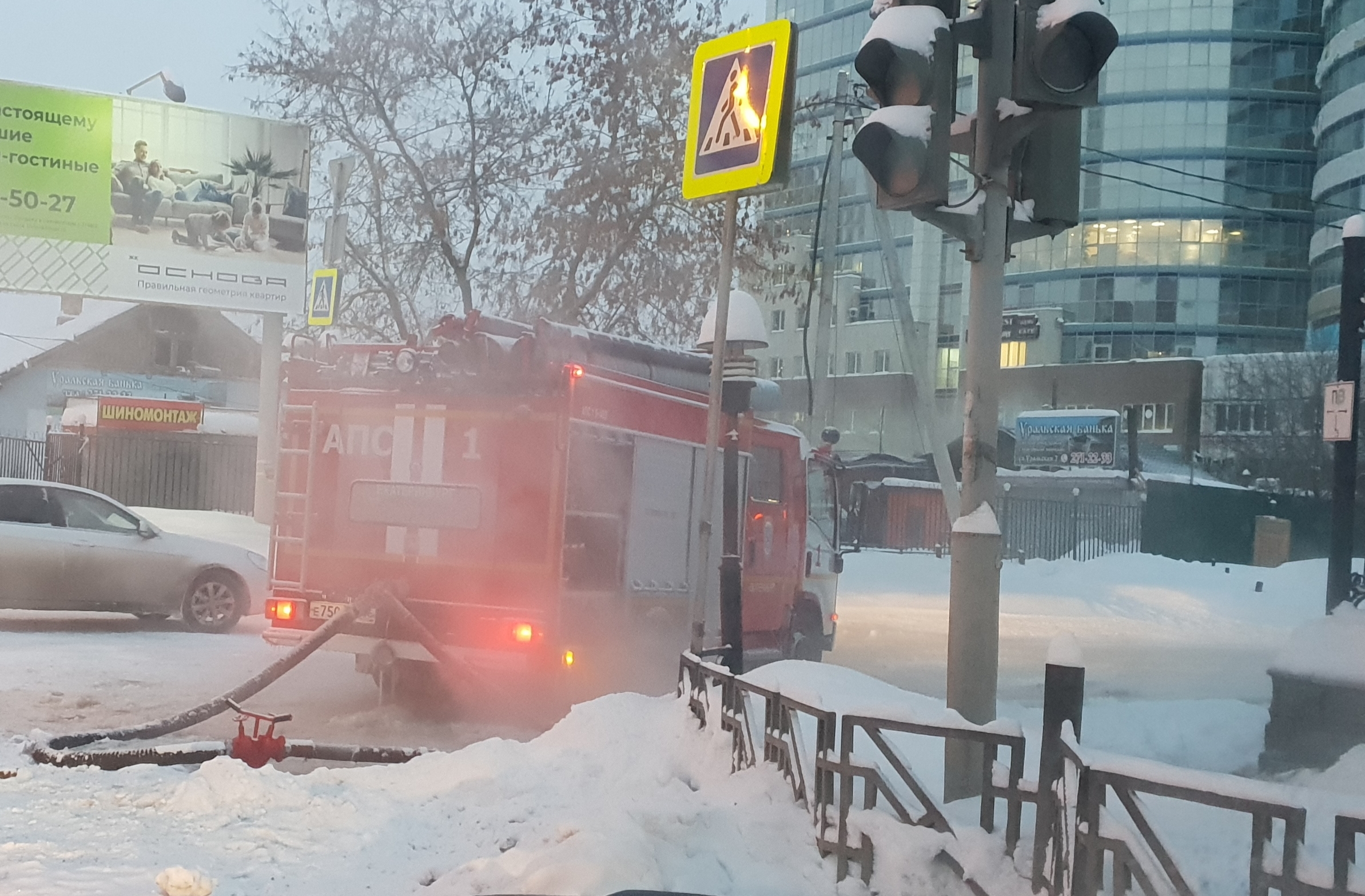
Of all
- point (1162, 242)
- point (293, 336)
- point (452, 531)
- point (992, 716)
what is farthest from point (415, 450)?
point (1162, 242)

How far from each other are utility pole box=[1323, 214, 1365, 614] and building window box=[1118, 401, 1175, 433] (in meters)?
44.8

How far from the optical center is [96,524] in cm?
1342

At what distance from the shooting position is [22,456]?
30031 millimetres

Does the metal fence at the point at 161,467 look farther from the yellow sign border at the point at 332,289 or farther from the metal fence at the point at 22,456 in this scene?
the yellow sign border at the point at 332,289

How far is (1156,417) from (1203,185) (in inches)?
424

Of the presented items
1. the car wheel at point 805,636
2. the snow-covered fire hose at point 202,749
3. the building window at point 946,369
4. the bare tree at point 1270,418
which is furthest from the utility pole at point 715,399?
the building window at point 946,369

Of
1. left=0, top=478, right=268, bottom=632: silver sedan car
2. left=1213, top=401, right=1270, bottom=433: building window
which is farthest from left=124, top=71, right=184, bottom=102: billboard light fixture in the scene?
left=1213, top=401, right=1270, bottom=433: building window

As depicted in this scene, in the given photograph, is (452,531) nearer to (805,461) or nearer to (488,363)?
(488,363)

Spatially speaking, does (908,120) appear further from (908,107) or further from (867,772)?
(867,772)

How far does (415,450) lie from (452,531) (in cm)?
67

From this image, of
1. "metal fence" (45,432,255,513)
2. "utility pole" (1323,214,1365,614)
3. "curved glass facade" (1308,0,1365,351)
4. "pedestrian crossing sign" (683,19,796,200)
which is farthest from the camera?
"curved glass facade" (1308,0,1365,351)

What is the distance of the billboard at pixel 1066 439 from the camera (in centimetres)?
4497

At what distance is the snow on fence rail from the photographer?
11.3 feet

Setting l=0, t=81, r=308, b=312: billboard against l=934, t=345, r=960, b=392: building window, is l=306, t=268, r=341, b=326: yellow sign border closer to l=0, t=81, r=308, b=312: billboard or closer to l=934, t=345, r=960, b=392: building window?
l=0, t=81, r=308, b=312: billboard
